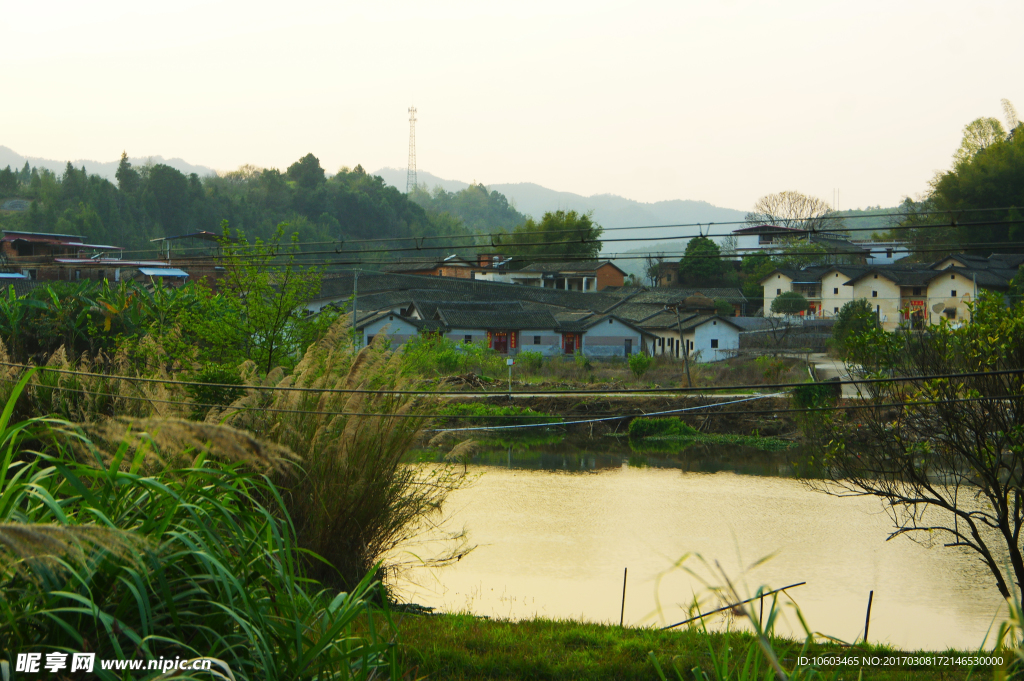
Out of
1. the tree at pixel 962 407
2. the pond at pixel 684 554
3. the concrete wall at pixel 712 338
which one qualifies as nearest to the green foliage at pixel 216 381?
the pond at pixel 684 554

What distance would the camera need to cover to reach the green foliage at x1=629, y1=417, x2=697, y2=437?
81.3 ft

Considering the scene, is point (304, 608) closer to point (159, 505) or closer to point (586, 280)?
point (159, 505)

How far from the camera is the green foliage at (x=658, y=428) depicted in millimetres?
24781

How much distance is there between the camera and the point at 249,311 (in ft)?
37.6

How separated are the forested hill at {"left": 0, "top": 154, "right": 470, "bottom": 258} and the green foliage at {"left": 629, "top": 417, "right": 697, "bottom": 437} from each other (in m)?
31.4

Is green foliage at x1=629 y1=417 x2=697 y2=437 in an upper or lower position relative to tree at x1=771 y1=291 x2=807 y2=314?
lower

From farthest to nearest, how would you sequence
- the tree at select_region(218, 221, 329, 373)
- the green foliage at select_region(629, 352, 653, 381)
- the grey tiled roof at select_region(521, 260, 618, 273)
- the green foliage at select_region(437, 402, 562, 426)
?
the grey tiled roof at select_region(521, 260, 618, 273) → the green foliage at select_region(629, 352, 653, 381) → the green foliage at select_region(437, 402, 562, 426) → the tree at select_region(218, 221, 329, 373)

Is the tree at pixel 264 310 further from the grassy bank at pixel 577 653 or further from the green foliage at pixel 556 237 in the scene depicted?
the green foliage at pixel 556 237

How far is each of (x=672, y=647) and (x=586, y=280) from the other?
162 ft

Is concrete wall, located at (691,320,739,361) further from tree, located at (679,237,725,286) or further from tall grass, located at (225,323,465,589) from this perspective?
tall grass, located at (225,323,465,589)

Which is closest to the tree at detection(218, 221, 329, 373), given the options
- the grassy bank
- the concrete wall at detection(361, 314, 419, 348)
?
the grassy bank

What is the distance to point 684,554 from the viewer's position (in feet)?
20.8

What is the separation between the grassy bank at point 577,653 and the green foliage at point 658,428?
17561mm

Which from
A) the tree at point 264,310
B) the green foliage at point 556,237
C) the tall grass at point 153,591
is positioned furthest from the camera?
the green foliage at point 556,237
